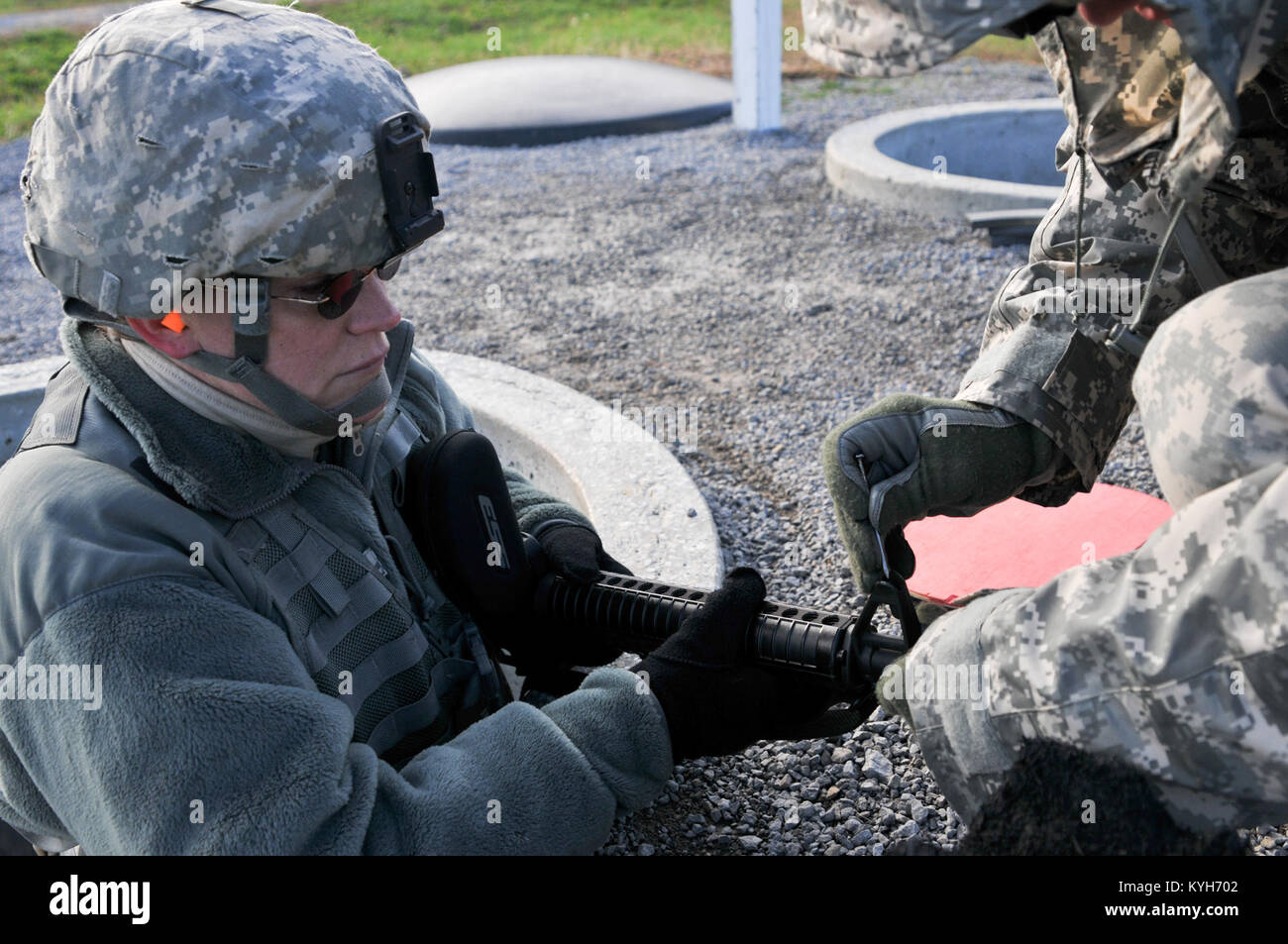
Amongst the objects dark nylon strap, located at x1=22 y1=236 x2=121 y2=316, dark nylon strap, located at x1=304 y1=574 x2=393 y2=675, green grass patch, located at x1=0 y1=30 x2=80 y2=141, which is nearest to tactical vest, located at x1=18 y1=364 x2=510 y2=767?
dark nylon strap, located at x1=304 y1=574 x2=393 y2=675

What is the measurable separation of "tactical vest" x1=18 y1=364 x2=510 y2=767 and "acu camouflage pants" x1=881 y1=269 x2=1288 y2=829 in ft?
2.99

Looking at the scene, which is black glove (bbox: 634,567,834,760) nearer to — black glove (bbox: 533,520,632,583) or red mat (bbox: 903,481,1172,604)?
black glove (bbox: 533,520,632,583)

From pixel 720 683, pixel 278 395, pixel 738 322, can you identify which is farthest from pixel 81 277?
pixel 738 322

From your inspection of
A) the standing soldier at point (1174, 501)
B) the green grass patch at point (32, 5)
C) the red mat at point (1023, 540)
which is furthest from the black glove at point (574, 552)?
the green grass patch at point (32, 5)

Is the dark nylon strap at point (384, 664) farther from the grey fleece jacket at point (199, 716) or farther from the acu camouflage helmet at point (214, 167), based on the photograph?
the acu camouflage helmet at point (214, 167)

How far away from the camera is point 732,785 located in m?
2.68

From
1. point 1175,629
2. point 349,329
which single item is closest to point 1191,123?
point 1175,629

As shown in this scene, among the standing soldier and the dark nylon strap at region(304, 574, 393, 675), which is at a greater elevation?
the standing soldier

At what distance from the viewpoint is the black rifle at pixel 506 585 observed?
2256 mm

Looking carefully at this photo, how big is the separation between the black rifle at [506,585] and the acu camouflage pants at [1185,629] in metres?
0.45

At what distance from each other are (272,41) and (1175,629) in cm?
150

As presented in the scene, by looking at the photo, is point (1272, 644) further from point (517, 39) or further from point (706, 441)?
point (517, 39)

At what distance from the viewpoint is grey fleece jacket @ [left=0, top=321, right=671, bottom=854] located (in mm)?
1599

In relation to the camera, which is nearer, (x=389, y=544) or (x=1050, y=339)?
(x=389, y=544)
